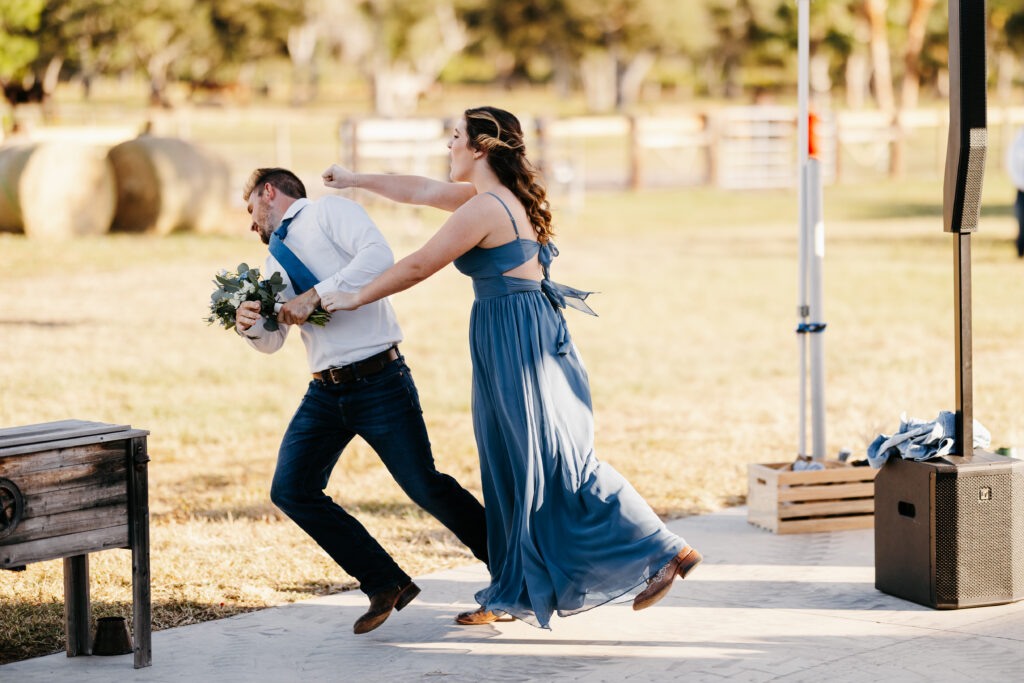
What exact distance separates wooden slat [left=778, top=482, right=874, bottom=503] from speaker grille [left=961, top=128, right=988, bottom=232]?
185 cm

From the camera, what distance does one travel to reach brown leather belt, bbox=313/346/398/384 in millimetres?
5238

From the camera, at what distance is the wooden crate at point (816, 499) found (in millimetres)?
6848

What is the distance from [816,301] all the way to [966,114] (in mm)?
1808

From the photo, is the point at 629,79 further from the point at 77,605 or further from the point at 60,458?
the point at 60,458

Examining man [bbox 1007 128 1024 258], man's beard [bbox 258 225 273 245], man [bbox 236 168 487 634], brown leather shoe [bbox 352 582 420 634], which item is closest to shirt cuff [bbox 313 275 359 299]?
man [bbox 236 168 487 634]

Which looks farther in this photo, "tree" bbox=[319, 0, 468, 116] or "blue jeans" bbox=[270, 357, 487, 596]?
"tree" bbox=[319, 0, 468, 116]

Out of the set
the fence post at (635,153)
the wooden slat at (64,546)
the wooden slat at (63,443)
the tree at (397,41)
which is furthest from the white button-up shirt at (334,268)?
the tree at (397,41)

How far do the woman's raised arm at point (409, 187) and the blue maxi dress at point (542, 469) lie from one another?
1.66 ft

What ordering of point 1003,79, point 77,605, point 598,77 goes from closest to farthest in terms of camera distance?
point 77,605
point 1003,79
point 598,77

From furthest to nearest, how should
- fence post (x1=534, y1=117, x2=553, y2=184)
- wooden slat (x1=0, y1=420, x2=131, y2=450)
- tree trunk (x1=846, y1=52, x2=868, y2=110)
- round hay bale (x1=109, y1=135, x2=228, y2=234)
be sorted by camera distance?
tree trunk (x1=846, y1=52, x2=868, y2=110), fence post (x1=534, y1=117, x2=553, y2=184), round hay bale (x1=109, y1=135, x2=228, y2=234), wooden slat (x1=0, y1=420, x2=131, y2=450)

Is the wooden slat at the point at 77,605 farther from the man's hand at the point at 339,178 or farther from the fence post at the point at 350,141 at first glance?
the fence post at the point at 350,141

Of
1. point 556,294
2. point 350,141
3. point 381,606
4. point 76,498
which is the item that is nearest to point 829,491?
point 556,294

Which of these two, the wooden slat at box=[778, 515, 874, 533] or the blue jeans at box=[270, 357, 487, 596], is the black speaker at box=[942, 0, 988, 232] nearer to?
the wooden slat at box=[778, 515, 874, 533]

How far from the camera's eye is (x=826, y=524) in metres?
6.89
